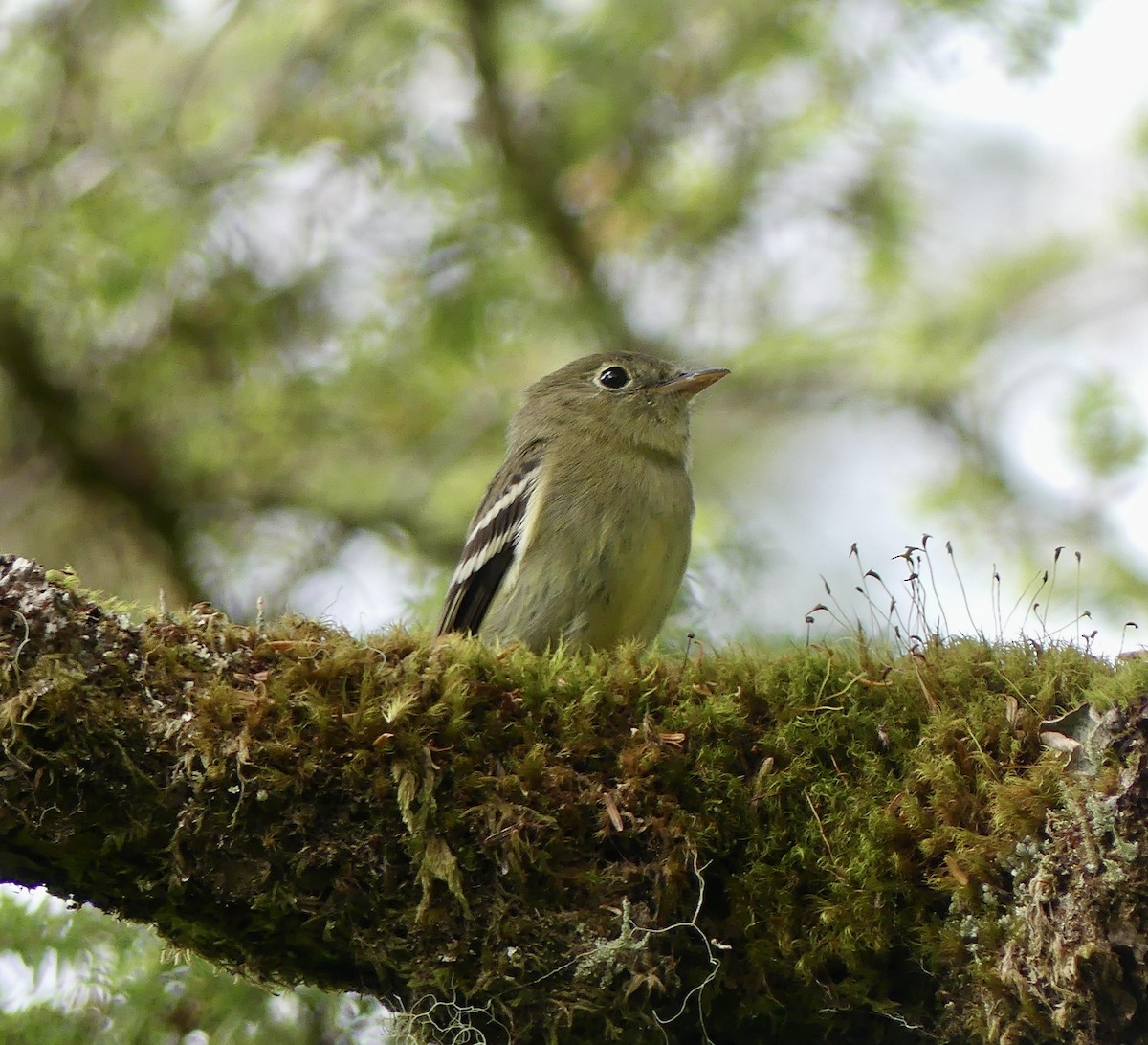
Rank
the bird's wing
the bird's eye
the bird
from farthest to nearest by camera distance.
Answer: the bird's eye < the bird's wing < the bird

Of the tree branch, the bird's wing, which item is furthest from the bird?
the tree branch

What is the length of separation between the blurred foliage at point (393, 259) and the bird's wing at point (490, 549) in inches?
62.1

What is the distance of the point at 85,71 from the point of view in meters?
7.30

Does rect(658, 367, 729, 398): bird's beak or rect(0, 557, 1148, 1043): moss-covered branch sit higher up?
rect(658, 367, 729, 398): bird's beak

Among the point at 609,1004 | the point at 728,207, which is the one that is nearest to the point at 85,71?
the point at 728,207

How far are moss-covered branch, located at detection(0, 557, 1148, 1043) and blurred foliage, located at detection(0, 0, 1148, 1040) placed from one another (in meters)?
3.59

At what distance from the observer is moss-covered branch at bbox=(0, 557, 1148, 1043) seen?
11.0 feet

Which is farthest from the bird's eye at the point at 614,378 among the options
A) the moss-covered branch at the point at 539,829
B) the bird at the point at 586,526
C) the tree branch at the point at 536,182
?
the moss-covered branch at the point at 539,829

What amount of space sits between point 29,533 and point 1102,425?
20.9ft

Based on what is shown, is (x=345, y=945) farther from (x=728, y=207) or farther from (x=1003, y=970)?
(x=728, y=207)

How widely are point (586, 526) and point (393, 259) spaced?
3067mm

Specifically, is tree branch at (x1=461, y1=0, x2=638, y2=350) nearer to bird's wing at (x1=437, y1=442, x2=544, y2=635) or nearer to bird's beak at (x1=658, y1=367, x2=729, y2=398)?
bird's beak at (x1=658, y1=367, x2=729, y2=398)

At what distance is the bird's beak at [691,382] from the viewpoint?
6367mm

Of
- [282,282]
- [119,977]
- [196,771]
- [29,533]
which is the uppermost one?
[282,282]
